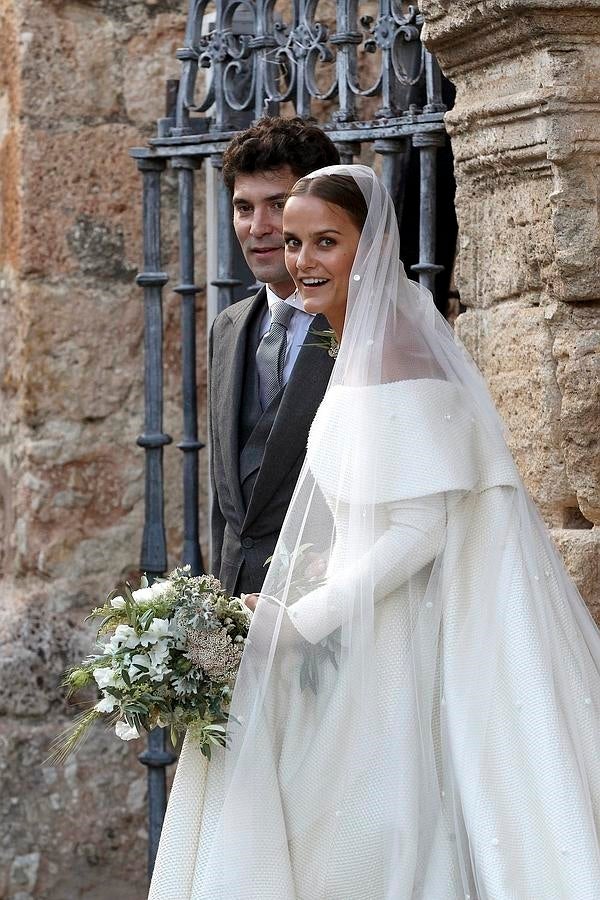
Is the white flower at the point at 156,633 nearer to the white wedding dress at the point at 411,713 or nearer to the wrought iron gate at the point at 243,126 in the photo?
the white wedding dress at the point at 411,713

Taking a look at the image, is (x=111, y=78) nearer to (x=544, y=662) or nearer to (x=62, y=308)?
(x=62, y=308)

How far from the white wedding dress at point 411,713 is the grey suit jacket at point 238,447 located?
0.52 m

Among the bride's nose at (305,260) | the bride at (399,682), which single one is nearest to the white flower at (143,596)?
the bride at (399,682)

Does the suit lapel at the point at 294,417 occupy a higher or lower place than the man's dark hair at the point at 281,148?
lower

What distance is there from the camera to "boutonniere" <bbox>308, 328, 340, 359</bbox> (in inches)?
121

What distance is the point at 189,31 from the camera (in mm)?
3938

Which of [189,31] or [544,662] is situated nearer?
[544,662]

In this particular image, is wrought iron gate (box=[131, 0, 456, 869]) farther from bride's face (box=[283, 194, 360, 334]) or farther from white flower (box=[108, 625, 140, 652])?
white flower (box=[108, 625, 140, 652])

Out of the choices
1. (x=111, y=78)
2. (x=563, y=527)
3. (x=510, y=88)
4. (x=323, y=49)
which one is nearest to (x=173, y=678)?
(x=563, y=527)

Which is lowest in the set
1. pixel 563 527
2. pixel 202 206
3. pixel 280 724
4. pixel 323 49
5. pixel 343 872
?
pixel 343 872

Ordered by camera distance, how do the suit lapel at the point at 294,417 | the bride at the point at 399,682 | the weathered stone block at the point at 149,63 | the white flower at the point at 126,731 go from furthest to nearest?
the weathered stone block at the point at 149,63
the suit lapel at the point at 294,417
the white flower at the point at 126,731
the bride at the point at 399,682

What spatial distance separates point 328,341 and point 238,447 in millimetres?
357

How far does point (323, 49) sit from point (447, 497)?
1.49 metres

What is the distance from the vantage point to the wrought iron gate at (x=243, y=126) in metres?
3.56
